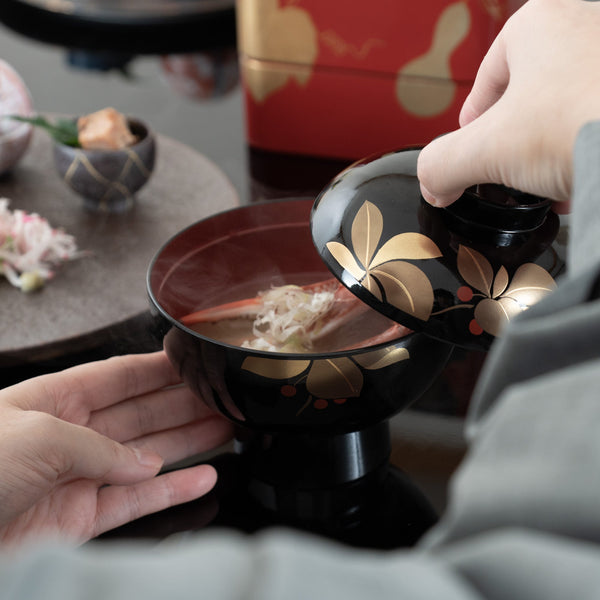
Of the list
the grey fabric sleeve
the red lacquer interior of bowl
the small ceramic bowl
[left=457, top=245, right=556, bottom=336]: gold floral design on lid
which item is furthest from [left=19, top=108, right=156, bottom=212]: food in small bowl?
the grey fabric sleeve

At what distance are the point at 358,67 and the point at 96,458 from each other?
65cm

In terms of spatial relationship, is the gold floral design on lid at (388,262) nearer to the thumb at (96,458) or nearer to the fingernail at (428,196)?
the fingernail at (428,196)

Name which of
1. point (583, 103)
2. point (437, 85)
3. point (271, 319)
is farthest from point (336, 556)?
point (437, 85)

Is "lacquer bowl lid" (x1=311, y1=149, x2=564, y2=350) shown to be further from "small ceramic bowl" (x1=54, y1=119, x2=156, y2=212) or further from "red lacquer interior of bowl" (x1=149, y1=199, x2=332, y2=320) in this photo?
"small ceramic bowl" (x1=54, y1=119, x2=156, y2=212)

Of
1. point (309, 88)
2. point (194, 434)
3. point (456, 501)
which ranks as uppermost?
point (456, 501)

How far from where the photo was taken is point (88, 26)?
1.42 m

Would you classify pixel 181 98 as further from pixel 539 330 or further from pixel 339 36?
pixel 539 330

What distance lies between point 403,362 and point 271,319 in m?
0.13

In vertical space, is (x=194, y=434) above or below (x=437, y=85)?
below

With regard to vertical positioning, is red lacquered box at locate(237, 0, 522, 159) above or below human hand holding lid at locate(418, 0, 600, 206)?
below

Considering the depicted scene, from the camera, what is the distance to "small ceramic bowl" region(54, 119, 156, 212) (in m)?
0.91

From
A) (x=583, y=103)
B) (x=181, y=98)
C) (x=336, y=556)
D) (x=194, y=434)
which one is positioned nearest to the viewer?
(x=336, y=556)

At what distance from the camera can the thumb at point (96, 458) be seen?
1.76 ft

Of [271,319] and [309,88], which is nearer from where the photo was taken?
[271,319]
